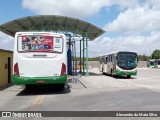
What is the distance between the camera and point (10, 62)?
25906mm

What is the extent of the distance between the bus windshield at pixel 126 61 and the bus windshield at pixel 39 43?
57.0ft

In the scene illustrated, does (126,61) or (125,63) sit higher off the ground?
(126,61)

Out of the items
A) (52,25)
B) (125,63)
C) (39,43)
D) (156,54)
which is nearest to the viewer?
(39,43)

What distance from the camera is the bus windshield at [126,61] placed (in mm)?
33594

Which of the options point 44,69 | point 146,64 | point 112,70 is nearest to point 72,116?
point 44,69

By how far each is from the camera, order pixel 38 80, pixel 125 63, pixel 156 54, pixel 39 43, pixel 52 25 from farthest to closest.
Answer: pixel 156 54 → pixel 52 25 → pixel 125 63 → pixel 39 43 → pixel 38 80

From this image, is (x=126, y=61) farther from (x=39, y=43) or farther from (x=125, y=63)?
(x=39, y=43)

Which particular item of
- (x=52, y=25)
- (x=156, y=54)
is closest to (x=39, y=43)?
(x=52, y=25)

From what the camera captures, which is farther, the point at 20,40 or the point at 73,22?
the point at 73,22

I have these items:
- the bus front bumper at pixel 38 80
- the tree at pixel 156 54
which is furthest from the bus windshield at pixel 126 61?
the tree at pixel 156 54

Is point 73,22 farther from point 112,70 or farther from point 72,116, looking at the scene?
point 72,116

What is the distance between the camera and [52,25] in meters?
35.2

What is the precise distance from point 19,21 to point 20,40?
15.7 meters

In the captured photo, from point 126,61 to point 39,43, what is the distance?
1816cm
